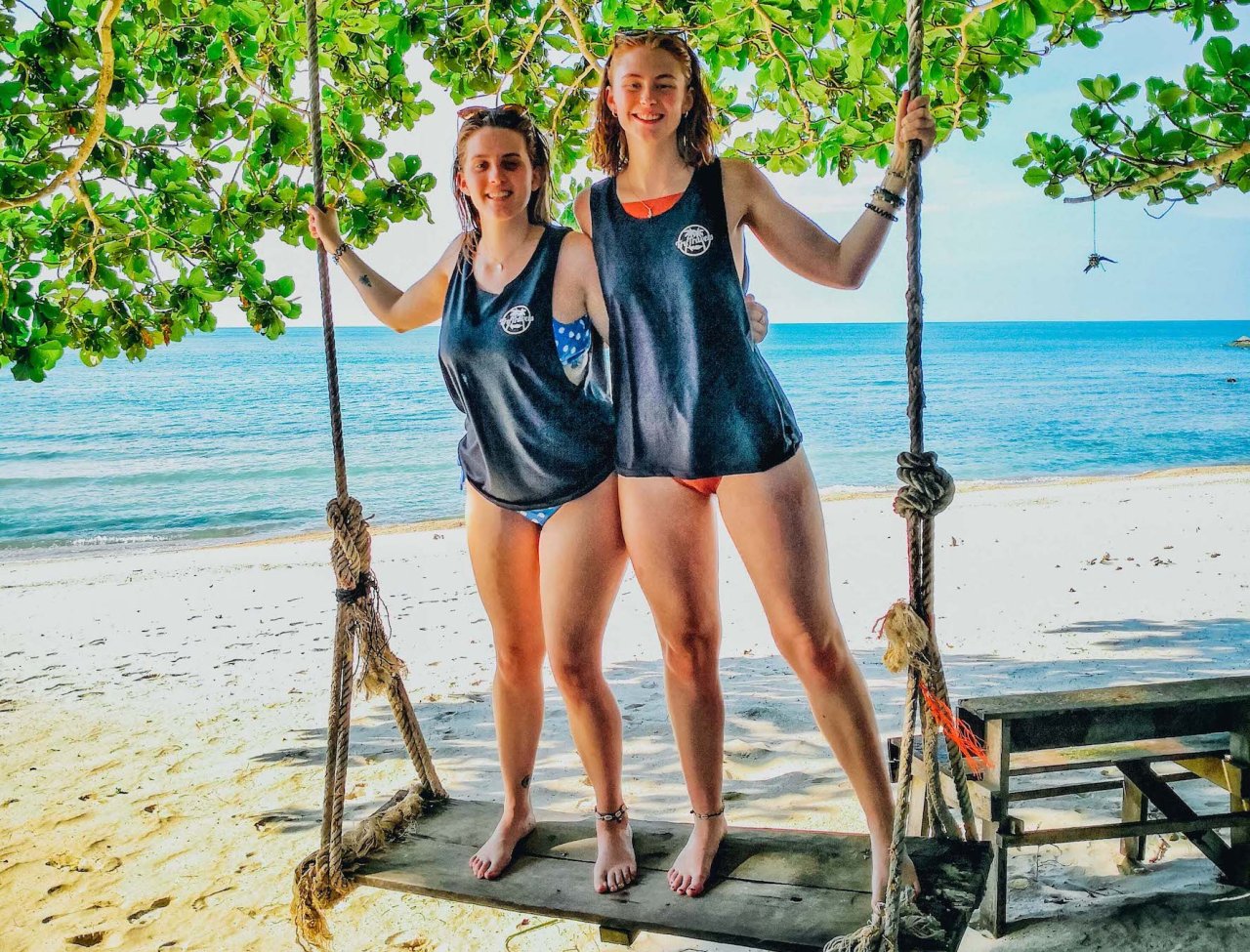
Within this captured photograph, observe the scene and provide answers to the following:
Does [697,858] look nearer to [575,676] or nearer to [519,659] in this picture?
[575,676]

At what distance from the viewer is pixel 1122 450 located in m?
22.3

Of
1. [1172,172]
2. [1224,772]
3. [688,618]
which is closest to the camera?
[688,618]

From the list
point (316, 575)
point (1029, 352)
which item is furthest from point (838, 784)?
point (1029, 352)

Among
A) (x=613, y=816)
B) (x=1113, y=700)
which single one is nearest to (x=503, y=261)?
(x=613, y=816)

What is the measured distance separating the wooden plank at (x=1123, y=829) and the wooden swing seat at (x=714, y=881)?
60cm

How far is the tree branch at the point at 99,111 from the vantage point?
2.77m

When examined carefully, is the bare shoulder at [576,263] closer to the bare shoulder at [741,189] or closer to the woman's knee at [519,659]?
the bare shoulder at [741,189]

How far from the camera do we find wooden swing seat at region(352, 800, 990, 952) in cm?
193

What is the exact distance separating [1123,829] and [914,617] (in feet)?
4.23

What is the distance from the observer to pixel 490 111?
7.40 feet

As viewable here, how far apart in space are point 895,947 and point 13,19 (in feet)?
10.4

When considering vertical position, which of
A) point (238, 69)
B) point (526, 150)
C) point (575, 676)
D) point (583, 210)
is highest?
point (238, 69)

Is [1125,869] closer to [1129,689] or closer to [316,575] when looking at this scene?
[1129,689]

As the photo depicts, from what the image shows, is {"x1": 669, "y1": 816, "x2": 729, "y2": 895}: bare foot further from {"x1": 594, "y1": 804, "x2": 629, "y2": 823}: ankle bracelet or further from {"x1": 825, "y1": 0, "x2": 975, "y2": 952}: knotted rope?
{"x1": 825, "y1": 0, "x2": 975, "y2": 952}: knotted rope
